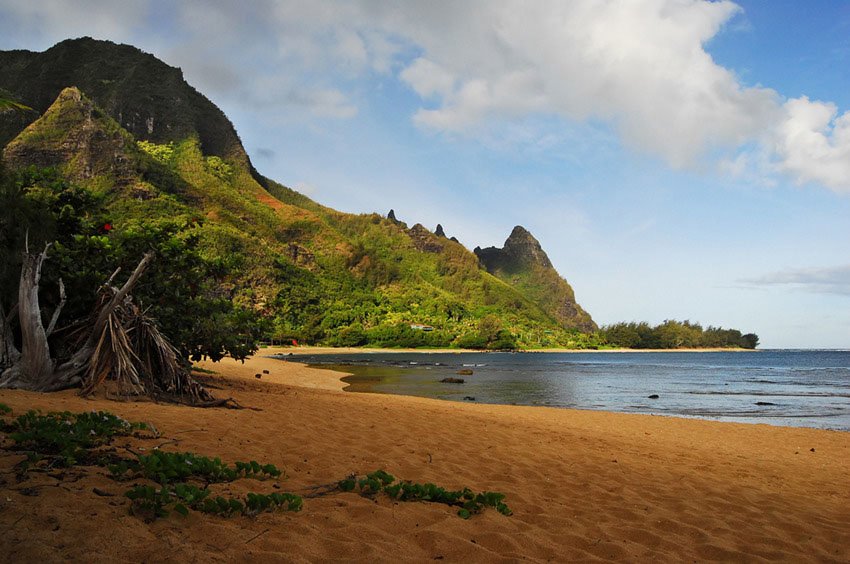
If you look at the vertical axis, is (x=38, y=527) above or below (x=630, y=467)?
above

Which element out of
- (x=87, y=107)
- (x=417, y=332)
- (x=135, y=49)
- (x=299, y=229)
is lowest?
(x=417, y=332)

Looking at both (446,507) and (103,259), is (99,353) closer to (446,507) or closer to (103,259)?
(103,259)

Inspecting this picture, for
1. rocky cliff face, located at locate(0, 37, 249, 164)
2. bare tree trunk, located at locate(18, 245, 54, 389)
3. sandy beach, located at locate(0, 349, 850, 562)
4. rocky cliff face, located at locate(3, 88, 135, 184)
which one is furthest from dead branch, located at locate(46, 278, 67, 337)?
rocky cliff face, located at locate(0, 37, 249, 164)

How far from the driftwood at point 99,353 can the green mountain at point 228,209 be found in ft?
205

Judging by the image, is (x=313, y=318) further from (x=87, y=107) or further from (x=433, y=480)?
(x=433, y=480)

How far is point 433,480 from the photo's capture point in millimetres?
5781

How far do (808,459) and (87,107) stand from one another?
145 meters

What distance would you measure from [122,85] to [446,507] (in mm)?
202413

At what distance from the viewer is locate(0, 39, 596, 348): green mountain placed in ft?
354

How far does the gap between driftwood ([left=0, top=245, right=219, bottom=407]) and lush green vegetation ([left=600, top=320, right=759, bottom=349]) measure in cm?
16281

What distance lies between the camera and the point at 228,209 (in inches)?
5561

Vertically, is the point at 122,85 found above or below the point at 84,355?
above

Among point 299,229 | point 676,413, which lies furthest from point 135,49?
point 676,413

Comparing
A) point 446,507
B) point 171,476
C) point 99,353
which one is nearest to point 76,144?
point 99,353
